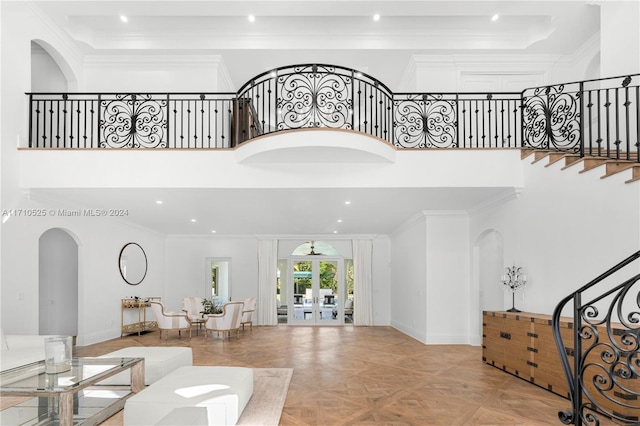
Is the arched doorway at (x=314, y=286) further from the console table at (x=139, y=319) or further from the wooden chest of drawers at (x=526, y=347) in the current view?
the wooden chest of drawers at (x=526, y=347)

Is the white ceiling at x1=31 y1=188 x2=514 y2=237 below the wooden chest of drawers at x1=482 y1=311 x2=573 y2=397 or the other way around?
the other way around

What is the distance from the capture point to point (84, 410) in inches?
175

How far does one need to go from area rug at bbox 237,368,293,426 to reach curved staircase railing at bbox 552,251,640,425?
2.62 metres

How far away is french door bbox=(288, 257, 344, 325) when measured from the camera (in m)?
14.0

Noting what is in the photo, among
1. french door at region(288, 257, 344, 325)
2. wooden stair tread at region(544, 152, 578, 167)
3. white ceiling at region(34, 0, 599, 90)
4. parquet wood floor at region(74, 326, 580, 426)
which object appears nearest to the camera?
parquet wood floor at region(74, 326, 580, 426)

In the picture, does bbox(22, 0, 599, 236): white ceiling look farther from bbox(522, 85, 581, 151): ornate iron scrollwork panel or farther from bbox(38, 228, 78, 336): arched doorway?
bbox(38, 228, 78, 336): arched doorway

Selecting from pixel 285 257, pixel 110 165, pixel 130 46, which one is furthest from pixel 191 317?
pixel 130 46

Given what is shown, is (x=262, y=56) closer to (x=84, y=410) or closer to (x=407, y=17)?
(x=407, y=17)

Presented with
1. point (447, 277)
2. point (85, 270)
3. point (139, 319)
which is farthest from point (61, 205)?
point (447, 277)

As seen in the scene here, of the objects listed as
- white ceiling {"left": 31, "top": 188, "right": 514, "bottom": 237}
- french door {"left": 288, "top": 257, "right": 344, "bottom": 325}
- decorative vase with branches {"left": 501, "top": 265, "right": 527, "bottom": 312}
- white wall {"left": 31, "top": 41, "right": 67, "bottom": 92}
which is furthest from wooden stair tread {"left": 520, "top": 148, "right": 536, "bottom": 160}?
white wall {"left": 31, "top": 41, "right": 67, "bottom": 92}

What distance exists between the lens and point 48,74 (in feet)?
29.7

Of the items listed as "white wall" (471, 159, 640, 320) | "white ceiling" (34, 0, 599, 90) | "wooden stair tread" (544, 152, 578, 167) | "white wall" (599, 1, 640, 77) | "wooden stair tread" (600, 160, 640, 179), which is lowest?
"white wall" (471, 159, 640, 320)

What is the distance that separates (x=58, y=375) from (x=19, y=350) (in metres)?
1.63

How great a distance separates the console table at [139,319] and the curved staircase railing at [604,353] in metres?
9.32
